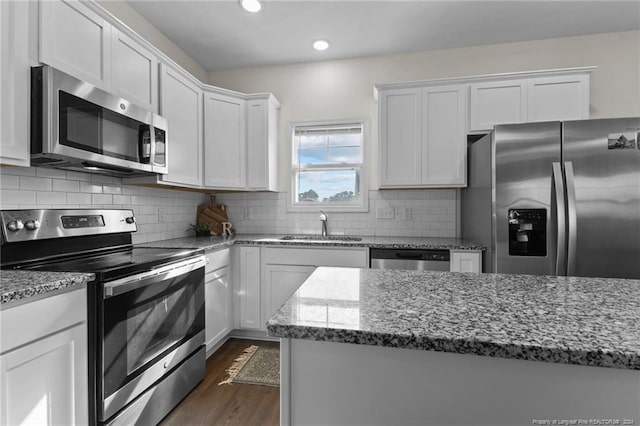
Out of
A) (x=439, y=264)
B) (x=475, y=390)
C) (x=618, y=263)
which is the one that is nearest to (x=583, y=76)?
(x=618, y=263)

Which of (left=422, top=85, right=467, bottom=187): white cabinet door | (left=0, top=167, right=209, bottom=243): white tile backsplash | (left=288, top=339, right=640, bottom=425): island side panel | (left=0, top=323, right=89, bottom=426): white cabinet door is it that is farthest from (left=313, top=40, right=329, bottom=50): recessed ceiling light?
(left=288, top=339, right=640, bottom=425): island side panel

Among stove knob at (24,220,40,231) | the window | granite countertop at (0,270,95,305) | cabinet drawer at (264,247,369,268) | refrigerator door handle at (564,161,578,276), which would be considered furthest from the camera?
the window

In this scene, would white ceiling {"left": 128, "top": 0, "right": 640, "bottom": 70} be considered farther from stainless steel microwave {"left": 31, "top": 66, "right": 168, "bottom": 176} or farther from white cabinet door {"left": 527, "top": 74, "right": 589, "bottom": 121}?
stainless steel microwave {"left": 31, "top": 66, "right": 168, "bottom": 176}

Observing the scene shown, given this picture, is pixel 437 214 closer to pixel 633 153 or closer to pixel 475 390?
pixel 633 153

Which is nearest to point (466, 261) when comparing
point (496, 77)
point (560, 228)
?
point (560, 228)

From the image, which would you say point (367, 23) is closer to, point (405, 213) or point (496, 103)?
point (496, 103)

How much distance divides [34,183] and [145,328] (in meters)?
0.99

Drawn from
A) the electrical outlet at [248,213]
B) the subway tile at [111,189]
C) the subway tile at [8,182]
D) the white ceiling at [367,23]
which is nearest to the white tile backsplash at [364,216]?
the electrical outlet at [248,213]

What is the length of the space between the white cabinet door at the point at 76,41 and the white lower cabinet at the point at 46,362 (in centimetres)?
114

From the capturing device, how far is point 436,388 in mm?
707

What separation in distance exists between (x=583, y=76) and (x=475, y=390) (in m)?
3.04

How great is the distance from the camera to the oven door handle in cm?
148

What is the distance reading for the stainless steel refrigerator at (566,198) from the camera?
211 centimetres

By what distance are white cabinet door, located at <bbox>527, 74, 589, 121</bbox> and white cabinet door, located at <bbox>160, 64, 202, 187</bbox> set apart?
110 inches
